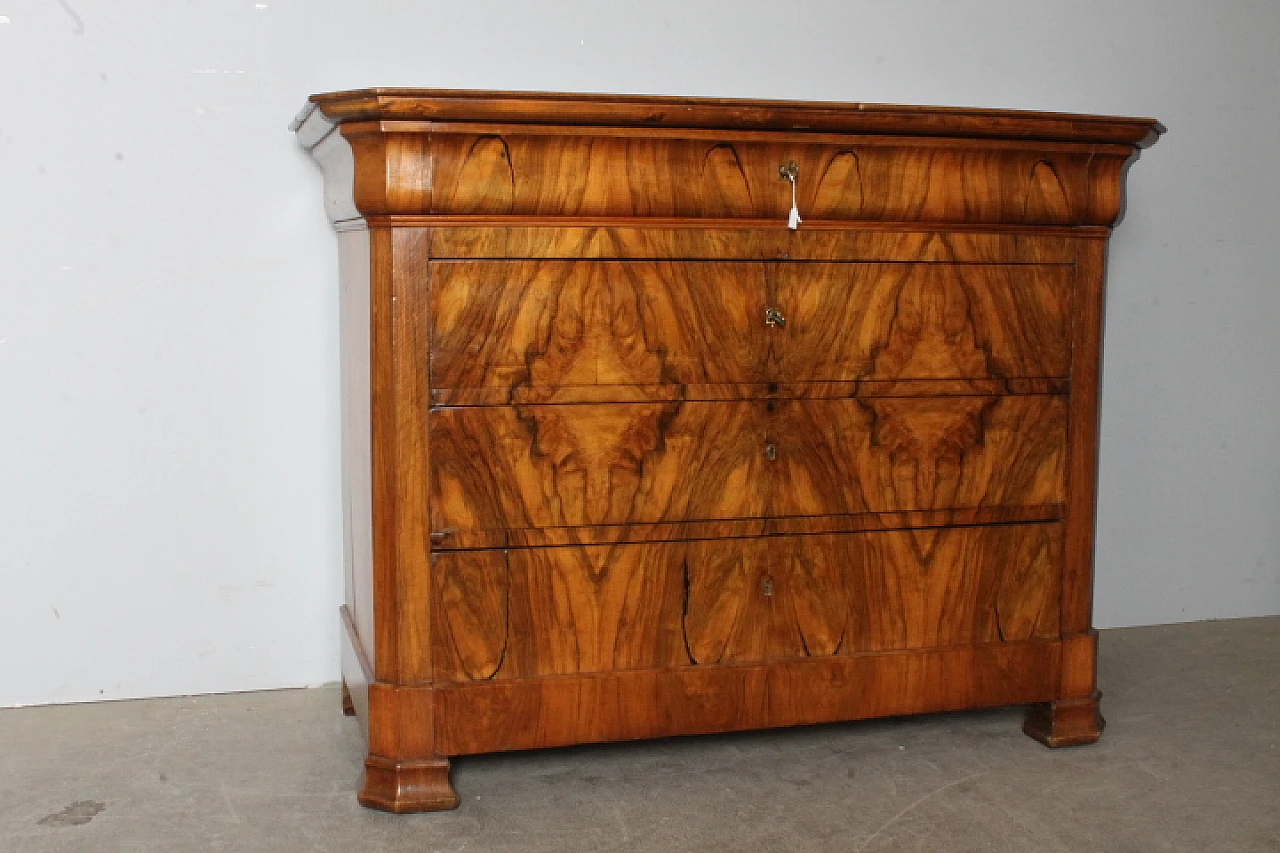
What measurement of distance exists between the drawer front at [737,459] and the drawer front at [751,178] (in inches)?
13.4

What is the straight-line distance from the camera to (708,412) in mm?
2350

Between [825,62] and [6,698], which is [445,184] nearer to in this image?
[825,62]

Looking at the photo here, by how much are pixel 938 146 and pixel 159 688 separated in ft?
6.41

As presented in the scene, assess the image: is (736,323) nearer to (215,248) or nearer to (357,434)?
(357,434)

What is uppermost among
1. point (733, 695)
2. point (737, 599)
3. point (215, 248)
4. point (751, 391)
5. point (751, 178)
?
point (751, 178)

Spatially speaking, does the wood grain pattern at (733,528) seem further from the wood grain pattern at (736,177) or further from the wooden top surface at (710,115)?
the wooden top surface at (710,115)

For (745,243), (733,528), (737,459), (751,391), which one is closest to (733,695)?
(733,528)

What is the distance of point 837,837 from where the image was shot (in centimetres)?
217

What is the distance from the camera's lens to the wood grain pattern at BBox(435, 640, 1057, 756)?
7.54 ft

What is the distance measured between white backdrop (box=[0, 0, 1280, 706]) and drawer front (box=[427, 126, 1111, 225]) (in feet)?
2.56

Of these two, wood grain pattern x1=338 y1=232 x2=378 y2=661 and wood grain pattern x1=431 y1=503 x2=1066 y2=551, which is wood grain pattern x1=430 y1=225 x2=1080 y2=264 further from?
wood grain pattern x1=431 y1=503 x2=1066 y2=551

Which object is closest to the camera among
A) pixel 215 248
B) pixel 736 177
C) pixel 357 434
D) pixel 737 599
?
pixel 736 177

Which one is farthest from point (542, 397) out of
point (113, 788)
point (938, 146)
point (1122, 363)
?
point (1122, 363)

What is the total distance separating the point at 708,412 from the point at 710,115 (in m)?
0.51
